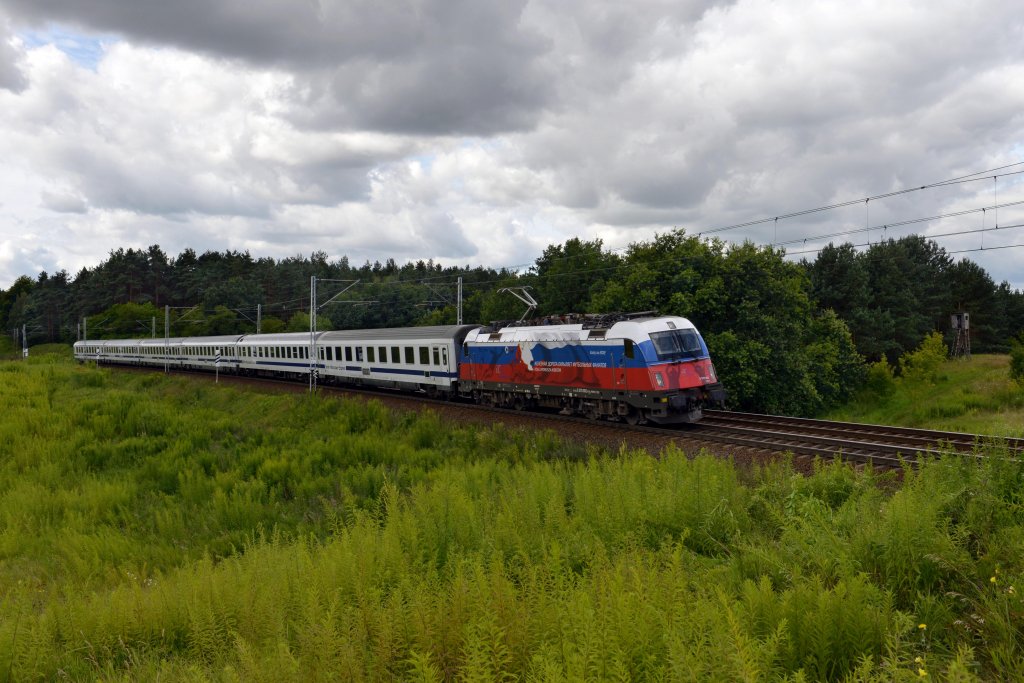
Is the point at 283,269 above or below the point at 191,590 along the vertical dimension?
above

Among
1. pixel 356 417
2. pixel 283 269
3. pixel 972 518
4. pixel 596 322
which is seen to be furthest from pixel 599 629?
pixel 283 269

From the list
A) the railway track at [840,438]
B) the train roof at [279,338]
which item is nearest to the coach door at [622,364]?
the railway track at [840,438]

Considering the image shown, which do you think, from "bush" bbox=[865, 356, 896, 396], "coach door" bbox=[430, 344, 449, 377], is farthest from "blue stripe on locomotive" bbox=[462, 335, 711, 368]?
"bush" bbox=[865, 356, 896, 396]

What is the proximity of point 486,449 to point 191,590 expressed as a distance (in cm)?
1133

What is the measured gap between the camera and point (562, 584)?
19.0ft

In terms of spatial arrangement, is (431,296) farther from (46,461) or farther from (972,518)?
(972,518)

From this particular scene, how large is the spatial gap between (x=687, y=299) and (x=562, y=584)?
28139mm

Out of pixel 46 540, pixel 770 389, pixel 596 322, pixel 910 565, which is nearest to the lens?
pixel 910 565

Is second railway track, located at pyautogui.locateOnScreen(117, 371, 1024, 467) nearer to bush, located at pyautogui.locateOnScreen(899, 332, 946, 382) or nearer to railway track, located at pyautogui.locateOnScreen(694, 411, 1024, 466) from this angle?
railway track, located at pyautogui.locateOnScreen(694, 411, 1024, 466)

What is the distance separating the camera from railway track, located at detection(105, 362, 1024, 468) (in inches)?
569

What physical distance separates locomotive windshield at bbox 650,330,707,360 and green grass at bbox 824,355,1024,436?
785cm

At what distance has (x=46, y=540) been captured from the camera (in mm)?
14070

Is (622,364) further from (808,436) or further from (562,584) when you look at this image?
(562,584)

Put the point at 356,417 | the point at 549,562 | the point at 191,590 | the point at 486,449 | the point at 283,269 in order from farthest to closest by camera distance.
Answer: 1. the point at 283,269
2. the point at 356,417
3. the point at 486,449
4. the point at 191,590
5. the point at 549,562
